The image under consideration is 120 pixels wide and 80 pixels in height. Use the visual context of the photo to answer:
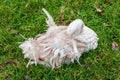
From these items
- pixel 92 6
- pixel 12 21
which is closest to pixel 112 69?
pixel 92 6

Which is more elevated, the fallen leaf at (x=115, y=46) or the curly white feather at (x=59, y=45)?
the curly white feather at (x=59, y=45)

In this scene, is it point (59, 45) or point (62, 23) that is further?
point (62, 23)

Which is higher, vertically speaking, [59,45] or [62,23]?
[62,23]

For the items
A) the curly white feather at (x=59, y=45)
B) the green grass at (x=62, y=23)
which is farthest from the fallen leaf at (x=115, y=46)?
the curly white feather at (x=59, y=45)

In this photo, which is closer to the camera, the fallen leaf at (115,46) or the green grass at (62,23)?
the green grass at (62,23)

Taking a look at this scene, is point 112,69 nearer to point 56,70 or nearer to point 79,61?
point 79,61

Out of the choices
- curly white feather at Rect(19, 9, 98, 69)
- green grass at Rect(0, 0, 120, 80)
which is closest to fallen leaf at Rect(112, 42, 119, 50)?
green grass at Rect(0, 0, 120, 80)

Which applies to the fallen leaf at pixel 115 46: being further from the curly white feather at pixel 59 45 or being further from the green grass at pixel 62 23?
the curly white feather at pixel 59 45

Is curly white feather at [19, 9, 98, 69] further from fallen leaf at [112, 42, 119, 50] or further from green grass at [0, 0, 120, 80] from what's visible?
fallen leaf at [112, 42, 119, 50]
